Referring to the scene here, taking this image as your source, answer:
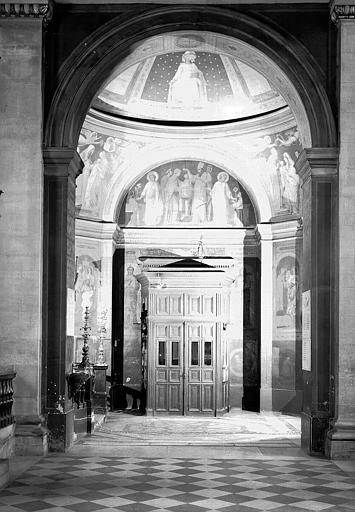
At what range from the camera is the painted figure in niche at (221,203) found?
66.5 feet

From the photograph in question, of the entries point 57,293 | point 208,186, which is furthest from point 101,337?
point 57,293

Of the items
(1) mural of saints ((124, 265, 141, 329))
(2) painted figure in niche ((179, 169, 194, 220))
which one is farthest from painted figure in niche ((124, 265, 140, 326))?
(2) painted figure in niche ((179, 169, 194, 220))

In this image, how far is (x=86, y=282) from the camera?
19172mm

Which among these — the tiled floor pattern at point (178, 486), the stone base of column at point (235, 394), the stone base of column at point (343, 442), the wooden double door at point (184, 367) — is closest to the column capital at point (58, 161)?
the tiled floor pattern at point (178, 486)

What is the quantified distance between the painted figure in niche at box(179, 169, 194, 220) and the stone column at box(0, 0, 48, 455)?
914 centimetres

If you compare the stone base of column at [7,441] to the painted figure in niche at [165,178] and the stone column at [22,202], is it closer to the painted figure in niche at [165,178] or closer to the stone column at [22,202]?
the stone column at [22,202]

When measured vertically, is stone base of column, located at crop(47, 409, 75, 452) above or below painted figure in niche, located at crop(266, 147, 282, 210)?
below

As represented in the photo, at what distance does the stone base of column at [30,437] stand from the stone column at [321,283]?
11.9 feet

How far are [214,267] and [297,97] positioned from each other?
7712mm

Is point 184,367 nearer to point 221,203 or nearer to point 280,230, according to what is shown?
point 280,230

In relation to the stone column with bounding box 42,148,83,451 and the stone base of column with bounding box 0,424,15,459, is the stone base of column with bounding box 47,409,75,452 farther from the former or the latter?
the stone base of column with bounding box 0,424,15,459

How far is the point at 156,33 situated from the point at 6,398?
563cm

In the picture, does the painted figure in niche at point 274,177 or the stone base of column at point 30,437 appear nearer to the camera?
the stone base of column at point 30,437

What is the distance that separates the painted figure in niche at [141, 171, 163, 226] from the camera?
20.2 meters
